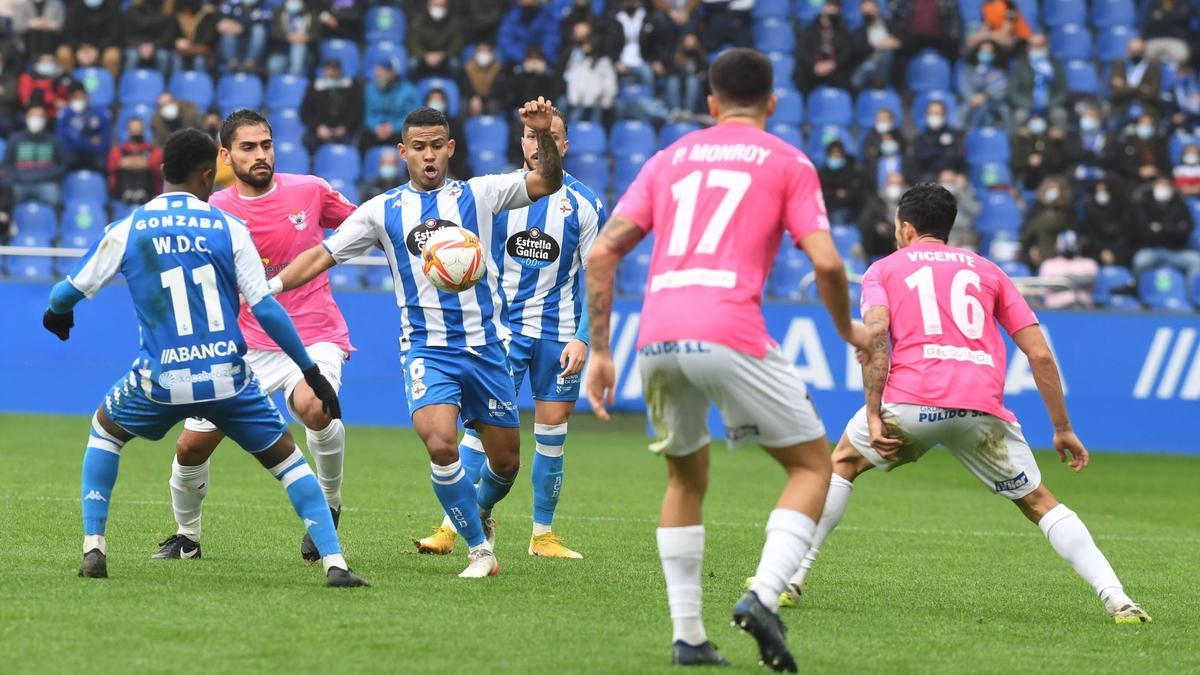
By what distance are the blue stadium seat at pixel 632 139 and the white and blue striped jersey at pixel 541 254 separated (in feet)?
40.5

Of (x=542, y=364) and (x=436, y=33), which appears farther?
(x=436, y=33)

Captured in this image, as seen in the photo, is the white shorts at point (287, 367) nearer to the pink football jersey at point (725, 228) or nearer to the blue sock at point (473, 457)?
the blue sock at point (473, 457)

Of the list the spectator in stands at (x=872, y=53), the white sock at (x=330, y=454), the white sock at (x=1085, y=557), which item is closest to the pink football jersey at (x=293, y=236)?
the white sock at (x=330, y=454)

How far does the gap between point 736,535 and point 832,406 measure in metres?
7.29

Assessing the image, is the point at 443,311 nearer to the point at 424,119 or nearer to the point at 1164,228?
the point at 424,119

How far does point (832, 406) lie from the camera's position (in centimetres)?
1770

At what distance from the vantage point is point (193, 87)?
2209 cm

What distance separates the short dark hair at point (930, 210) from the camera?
776 cm

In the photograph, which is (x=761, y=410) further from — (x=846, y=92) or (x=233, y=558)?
(x=846, y=92)

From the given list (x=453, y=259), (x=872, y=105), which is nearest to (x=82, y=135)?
(x=872, y=105)

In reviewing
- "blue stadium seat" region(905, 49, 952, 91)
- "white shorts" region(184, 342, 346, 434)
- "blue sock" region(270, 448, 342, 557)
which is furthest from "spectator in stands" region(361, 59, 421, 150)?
"blue sock" region(270, 448, 342, 557)

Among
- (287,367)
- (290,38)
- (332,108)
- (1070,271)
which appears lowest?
(1070,271)

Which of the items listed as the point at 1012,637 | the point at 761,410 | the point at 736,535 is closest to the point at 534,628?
the point at 761,410

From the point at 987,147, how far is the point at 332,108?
29.4 ft
